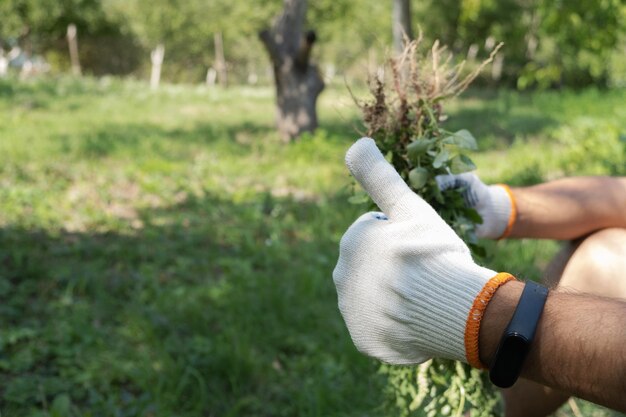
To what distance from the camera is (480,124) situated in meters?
11.7

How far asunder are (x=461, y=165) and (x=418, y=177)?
125 mm

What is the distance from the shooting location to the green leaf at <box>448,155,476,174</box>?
1.69 metres

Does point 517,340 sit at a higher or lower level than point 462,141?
lower

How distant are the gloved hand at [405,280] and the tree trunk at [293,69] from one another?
747 centimetres

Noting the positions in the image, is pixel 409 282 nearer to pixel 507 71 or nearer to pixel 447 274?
pixel 447 274

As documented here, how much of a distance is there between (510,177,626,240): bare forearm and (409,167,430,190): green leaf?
1.47 ft

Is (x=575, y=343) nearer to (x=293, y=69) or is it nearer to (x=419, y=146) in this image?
(x=419, y=146)

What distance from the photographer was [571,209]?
1.96m

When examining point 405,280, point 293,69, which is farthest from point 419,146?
point 293,69

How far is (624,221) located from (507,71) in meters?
32.6

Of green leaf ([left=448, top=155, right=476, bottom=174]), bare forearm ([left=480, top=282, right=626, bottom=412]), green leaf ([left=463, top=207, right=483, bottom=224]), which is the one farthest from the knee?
bare forearm ([left=480, top=282, right=626, bottom=412])

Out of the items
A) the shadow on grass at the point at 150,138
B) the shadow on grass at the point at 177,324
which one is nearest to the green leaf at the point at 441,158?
the shadow on grass at the point at 177,324

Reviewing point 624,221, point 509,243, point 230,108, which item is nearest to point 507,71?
point 230,108

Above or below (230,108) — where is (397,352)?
above
